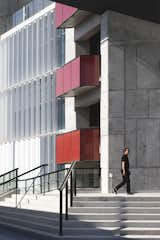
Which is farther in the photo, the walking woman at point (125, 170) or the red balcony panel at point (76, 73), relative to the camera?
the red balcony panel at point (76, 73)

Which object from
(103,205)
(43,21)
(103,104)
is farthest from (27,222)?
(43,21)

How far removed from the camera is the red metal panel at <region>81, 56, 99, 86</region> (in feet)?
93.2

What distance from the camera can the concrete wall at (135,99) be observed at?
24.1 meters

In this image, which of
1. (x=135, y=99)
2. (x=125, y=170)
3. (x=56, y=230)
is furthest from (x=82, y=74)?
(x=56, y=230)

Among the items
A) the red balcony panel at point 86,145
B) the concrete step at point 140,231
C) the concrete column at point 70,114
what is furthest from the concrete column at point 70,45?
the concrete step at point 140,231

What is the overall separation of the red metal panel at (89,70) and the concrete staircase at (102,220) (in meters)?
8.17

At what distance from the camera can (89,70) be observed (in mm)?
28641

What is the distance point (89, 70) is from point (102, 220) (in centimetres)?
1077

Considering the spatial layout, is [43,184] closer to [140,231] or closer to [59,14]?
[59,14]

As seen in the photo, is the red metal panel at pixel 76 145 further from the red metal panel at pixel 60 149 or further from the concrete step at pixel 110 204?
the concrete step at pixel 110 204

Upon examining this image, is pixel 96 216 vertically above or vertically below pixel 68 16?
below

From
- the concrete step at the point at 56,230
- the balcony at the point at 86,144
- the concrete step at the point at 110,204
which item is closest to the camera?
the concrete step at the point at 56,230

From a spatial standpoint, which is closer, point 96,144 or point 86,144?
point 96,144

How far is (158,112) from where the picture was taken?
24266mm
